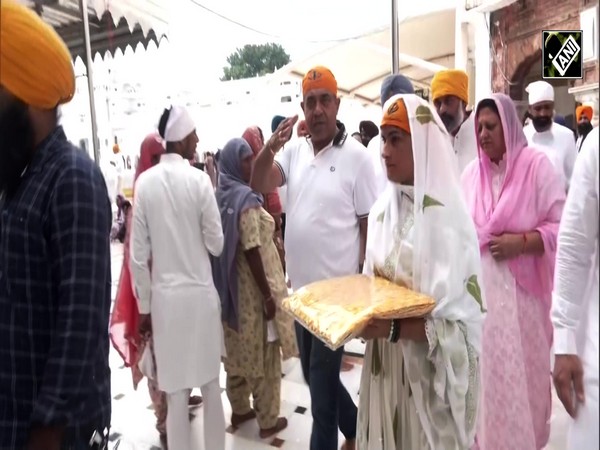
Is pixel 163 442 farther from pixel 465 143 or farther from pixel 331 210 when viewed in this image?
pixel 465 143

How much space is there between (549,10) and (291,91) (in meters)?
2.99

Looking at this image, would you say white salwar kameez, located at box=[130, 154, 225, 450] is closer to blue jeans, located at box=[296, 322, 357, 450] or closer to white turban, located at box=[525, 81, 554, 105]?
blue jeans, located at box=[296, 322, 357, 450]

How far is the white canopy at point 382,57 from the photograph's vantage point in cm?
493

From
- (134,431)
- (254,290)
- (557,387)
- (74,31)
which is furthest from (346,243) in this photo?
(74,31)

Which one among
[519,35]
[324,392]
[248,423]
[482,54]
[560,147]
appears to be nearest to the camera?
[324,392]

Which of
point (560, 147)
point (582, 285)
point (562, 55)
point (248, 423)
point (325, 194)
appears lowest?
point (248, 423)

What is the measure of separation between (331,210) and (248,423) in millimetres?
1392

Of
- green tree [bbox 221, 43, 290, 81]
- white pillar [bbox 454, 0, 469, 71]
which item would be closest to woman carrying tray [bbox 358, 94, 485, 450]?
green tree [bbox 221, 43, 290, 81]

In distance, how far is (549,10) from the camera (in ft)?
17.6

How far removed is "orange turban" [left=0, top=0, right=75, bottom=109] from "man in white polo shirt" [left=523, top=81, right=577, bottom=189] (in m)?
3.42

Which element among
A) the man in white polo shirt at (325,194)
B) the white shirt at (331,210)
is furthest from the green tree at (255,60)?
the white shirt at (331,210)

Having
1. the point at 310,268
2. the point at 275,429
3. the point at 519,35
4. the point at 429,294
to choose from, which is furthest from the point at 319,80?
the point at 519,35

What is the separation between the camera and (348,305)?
127cm

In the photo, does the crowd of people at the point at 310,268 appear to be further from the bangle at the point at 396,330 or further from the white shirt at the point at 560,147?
the white shirt at the point at 560,147
